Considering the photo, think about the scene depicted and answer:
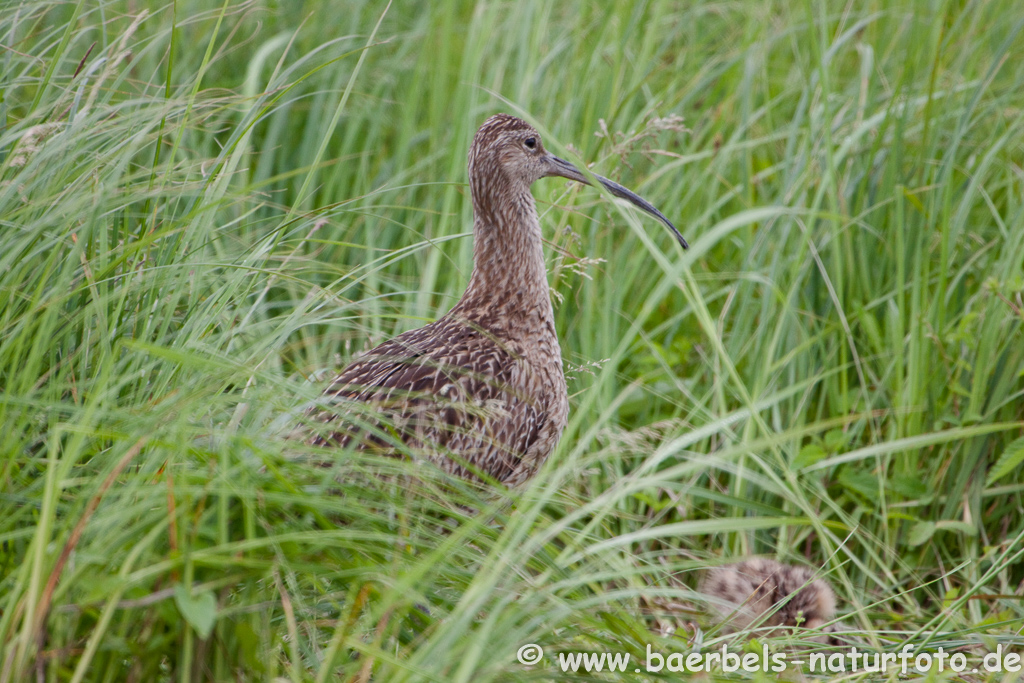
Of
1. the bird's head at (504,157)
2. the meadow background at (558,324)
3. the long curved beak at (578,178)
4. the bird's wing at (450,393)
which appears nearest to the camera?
the meadow background at (558,324)

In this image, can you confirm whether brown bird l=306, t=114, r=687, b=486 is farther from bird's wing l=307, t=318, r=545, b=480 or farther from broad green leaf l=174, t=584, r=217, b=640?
broad green leaf l=174, t=584, r=217, b=640

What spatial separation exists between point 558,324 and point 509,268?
3.57 feet

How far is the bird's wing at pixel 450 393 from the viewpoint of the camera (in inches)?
123

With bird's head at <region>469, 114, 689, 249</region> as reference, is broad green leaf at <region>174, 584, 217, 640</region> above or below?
below

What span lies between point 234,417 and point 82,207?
859 mm

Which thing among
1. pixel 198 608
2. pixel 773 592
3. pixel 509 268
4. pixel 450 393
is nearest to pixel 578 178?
pixel 509 268

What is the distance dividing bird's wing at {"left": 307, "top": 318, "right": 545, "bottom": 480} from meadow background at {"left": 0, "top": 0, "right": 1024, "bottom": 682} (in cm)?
28

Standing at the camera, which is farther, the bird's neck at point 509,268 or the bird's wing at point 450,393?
the bird's neck at point 509,268

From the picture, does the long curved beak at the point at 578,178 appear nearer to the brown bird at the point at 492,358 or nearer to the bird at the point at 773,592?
the brown bird at the point at 492,358

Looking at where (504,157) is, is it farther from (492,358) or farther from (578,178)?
(492,358)

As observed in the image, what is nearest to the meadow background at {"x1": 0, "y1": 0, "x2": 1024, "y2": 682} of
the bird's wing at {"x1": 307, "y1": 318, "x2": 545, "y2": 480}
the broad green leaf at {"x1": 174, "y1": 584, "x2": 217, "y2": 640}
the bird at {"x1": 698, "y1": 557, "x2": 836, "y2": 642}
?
the broad green leaf at {"x1": 174, "y1": 584, "x2": 217, "y2": 640}

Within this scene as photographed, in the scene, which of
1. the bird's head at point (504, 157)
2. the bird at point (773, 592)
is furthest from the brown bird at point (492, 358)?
the bird at point (773, 592)

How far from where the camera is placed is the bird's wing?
10.3 ft

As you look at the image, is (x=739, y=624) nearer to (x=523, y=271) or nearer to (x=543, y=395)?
(x=543, y=395)
